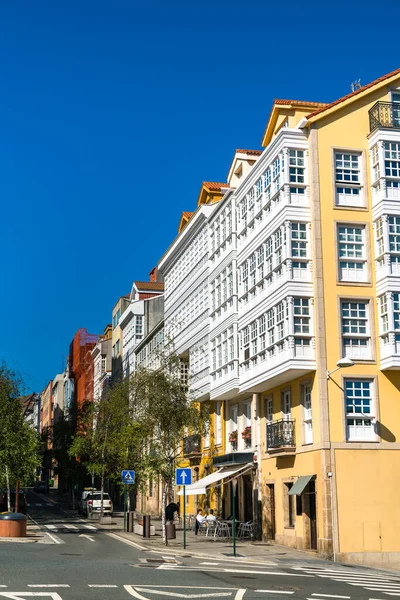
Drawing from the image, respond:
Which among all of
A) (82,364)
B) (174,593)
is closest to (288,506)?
(174,593)

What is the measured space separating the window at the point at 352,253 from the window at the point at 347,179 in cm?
110

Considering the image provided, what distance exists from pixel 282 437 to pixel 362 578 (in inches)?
430

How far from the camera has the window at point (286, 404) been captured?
34.8 metres

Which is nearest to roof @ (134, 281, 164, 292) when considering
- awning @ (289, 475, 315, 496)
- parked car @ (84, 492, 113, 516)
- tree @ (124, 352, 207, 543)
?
parked car @ (84, 492, 113, 516)

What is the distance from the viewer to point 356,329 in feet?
107

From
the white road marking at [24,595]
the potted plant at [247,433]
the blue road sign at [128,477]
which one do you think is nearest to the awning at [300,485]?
the potted plant at [247,433]

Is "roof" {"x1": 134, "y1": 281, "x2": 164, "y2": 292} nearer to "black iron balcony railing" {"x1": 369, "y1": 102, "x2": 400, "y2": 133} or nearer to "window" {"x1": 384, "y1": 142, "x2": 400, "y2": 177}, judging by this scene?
"black iron balcony railing" {"x1": 369, "y1": 102, "x2": 400, "y2": 133}

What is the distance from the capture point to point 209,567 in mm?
24234

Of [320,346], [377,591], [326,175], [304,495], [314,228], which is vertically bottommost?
[377,591]

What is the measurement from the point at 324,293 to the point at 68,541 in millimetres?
14522

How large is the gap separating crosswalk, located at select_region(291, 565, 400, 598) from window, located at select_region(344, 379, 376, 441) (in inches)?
237

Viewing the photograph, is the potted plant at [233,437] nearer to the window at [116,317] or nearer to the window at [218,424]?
the window at [218,424]

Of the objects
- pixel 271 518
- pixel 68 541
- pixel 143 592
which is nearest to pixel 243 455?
pixel 271 518

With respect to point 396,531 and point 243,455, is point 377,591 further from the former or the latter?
point 243,455
